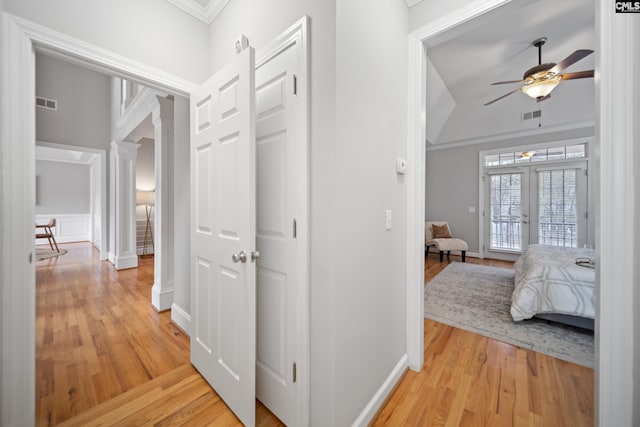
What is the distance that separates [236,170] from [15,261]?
1117mm

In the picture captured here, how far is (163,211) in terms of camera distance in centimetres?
291

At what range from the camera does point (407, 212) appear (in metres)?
1.80

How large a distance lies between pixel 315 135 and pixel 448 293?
3.16m

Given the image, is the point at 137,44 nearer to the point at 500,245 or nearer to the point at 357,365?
the point at 357,365

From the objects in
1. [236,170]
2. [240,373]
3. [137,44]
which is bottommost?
[240,373]

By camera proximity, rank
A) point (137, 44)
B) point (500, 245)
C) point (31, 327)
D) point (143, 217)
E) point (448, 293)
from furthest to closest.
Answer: point (143, 217) < point (500, 245) < point (448, 293) < point (137, 44) < point (31, 327)

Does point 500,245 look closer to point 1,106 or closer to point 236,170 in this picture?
point 236,170

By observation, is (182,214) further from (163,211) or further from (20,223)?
(20,223)

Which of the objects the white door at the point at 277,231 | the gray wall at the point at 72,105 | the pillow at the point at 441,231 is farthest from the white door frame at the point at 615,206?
the gray wall at the point at 72,105

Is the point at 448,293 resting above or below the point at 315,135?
below

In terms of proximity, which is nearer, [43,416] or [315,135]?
[315,135]

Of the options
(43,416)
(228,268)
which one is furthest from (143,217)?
(228,268)

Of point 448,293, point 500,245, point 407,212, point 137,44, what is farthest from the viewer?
point 500,245

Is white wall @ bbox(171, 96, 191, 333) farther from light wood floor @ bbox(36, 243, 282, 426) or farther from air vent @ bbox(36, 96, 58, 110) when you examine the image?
air vent @ bbox(36, 96, 58, 110)
